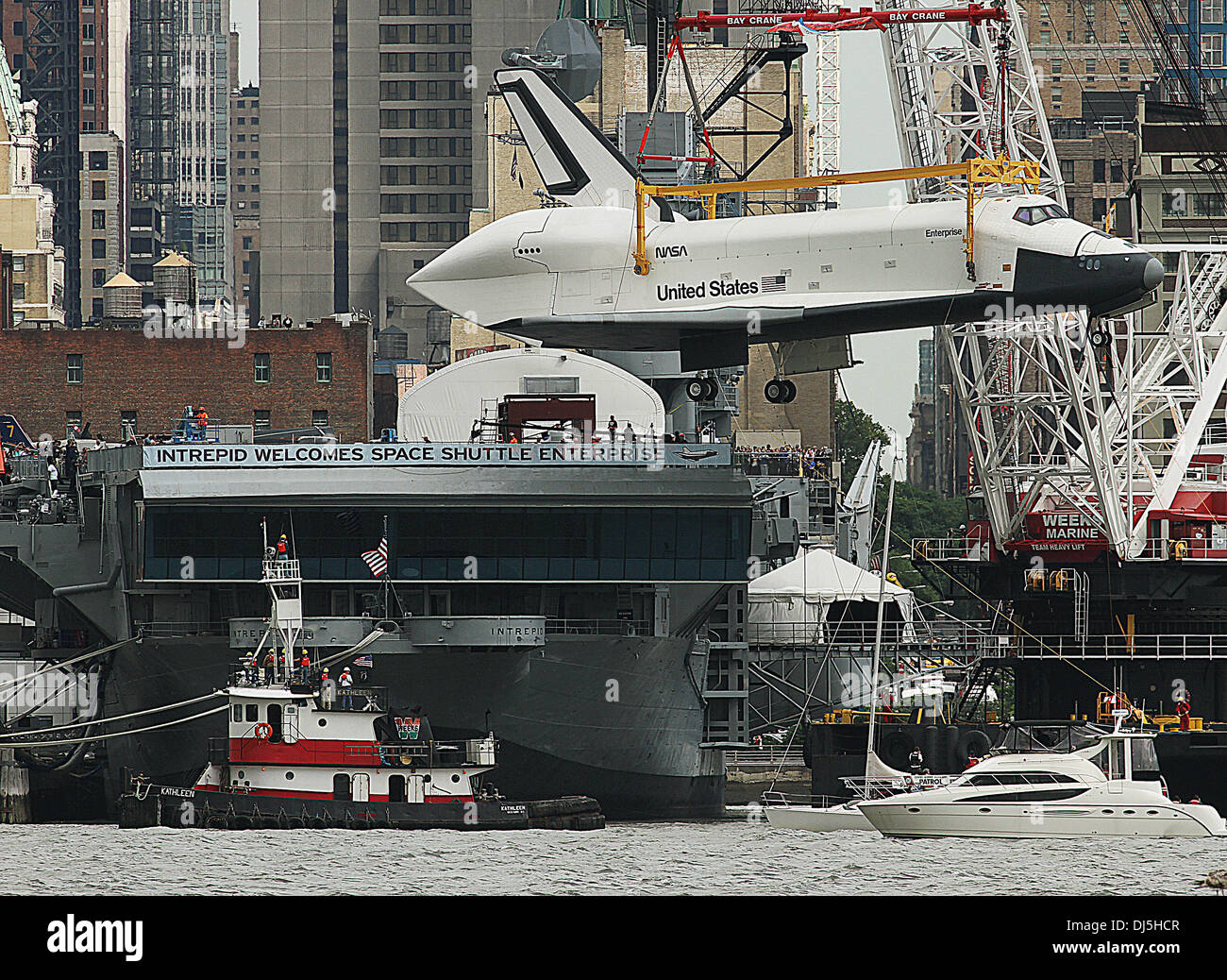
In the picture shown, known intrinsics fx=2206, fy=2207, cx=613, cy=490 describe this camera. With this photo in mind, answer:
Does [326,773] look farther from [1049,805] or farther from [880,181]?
[880,181]

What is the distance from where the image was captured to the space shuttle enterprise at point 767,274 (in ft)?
146

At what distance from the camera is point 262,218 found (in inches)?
7298

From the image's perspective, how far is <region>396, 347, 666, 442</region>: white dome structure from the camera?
7188 cm

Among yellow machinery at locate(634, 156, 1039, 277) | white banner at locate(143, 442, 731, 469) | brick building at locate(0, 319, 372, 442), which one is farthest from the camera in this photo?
brick building at locate(0, 319, 372, 442)

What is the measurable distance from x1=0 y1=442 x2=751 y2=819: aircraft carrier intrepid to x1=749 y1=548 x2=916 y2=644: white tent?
1961cm

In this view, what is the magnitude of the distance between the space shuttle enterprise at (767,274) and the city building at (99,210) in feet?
448

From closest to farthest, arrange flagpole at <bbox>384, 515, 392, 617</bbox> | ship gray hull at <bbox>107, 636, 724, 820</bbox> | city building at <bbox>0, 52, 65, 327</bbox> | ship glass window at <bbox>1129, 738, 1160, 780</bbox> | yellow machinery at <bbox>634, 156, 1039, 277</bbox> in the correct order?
yellow machinery at <bbox>634, 156, 1039, 277</bbox> → ship glass window at <bbox>1129, 738, 1160, 780</bbox> → ship gray hull at <bbox>107, 636, 724, 820</bbox> → flagpole at <bbox>384, 515, 392, 617</bbox> → city building at <bbox>0, 52, 65, 327</bbox>

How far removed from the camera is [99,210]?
180 m

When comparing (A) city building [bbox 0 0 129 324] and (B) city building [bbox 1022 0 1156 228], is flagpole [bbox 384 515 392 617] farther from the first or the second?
(A) city building [bbox 0 0 129 324]

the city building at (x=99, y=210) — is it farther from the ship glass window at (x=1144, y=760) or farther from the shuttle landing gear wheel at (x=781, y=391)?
the shuttle landing gear wheel at (x=781, y=391)

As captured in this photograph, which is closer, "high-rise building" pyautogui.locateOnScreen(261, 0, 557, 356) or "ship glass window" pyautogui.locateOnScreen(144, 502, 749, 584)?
"ship glass window" pyautogui.locateOnScreen(144, 502, 749, 584)

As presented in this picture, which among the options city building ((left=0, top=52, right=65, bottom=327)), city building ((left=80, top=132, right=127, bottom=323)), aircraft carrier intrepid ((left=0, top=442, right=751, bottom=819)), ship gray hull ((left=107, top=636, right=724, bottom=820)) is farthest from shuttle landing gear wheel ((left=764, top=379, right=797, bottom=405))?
city building ((left=80, top=132, right=127, bottom=323))

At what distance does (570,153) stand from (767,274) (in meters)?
8.04

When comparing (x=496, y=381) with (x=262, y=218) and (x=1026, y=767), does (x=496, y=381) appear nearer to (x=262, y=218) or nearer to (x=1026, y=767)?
(x=1026, y=767)
